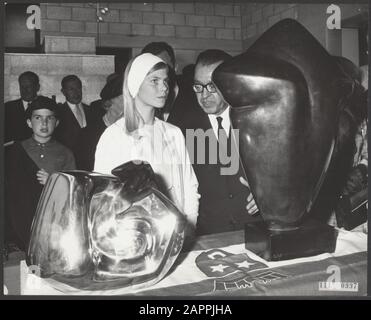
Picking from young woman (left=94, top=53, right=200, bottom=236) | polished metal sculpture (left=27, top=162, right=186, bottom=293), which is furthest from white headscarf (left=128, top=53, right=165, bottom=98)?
polished metal sculpture (left=27, top=162, right=186, bottom=293)

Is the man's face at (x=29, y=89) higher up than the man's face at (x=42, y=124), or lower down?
higher up

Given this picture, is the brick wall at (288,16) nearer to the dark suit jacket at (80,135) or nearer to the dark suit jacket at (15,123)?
the dark suit jacket at (80,135)

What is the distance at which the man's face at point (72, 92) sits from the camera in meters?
1.16

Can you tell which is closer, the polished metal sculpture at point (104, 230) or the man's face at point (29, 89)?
the polished metal sculpture at point (104, 230)

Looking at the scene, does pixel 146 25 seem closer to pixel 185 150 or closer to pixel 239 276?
pixel 185 150

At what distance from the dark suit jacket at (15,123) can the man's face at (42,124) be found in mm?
20

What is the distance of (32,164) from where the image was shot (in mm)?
1105

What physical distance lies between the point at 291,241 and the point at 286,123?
0.28 metres

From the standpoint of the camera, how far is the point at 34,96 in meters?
1.14

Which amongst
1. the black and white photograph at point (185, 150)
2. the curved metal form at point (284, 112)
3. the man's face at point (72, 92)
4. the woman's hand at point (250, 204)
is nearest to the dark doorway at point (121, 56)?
the black and white photograph at point (185, 150)

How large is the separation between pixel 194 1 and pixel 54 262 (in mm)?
750

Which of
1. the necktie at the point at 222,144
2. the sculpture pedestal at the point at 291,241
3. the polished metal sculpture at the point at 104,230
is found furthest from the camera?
the necktie at the point at 222,144

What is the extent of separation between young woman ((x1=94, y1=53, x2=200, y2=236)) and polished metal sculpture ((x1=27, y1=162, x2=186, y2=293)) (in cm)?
16
